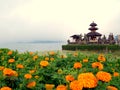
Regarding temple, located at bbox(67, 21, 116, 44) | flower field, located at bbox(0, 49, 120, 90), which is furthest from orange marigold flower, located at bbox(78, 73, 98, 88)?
temple, located at bbox(67, 21, 116, 44)

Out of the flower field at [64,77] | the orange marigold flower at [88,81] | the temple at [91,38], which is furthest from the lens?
the temple at [91,38]

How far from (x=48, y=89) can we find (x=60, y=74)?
137cm

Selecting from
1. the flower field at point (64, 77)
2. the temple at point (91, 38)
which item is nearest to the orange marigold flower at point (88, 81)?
the flower field at point (64, 77)

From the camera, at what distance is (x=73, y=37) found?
218 feet

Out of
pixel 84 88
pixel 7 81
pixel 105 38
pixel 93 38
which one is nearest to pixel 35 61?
pixel 7 81

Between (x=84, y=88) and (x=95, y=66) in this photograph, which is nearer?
(x=84, y=88)

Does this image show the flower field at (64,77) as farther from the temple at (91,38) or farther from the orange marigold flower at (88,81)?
the temple at (91,38)

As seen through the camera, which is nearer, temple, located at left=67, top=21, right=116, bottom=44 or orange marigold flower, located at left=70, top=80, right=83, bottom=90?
orange marigold flower, located at left=70, top=80, right=83, bottom=90

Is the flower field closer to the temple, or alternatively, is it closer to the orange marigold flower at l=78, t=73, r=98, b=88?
the orange marigold flower at l=78, t=73, r=98, b=88

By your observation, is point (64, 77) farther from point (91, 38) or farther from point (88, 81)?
point (91, 38)

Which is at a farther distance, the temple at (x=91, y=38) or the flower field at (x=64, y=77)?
the temple at (x=91, y=38)

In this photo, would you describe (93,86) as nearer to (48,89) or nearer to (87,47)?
(48,89)

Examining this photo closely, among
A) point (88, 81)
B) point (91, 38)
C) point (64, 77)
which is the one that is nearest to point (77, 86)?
point (88, 81)

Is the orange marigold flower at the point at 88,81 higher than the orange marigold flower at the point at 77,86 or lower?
higher
